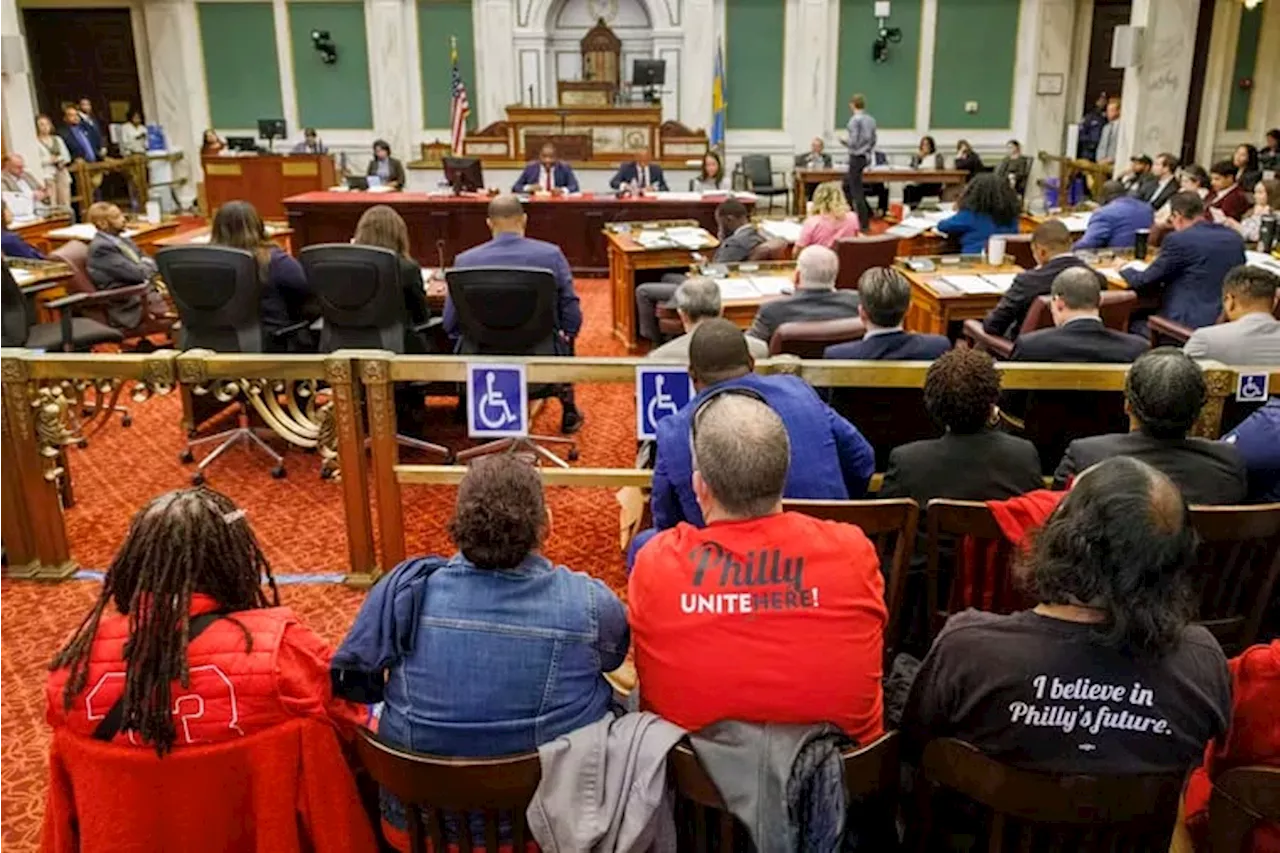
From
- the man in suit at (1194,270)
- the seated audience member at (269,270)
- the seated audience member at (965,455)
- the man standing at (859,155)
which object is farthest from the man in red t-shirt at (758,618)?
the man standing at (859,155)

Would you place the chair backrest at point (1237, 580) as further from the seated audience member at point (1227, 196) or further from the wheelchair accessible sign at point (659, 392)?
the seated audience member at point (1227, 196)

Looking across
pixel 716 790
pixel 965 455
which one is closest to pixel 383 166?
pixel 965 455

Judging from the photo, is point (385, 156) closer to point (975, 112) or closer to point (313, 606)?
point (975, 112)

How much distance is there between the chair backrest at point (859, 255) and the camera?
624 cm

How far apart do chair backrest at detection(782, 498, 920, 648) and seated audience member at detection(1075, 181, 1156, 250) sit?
200 inches

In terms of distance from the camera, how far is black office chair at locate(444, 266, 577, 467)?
15.4ft

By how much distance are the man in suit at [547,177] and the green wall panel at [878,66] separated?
5.63m

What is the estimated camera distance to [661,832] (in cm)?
169

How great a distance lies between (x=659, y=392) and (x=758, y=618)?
1668mm

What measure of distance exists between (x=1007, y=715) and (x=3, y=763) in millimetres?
2573

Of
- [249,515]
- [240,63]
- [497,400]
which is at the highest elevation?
[240,63]

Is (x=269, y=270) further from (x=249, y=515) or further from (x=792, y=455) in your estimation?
(x=792, y=455)

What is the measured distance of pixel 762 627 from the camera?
1.83m

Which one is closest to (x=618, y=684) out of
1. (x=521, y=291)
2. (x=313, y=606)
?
(x=313, y=606)
